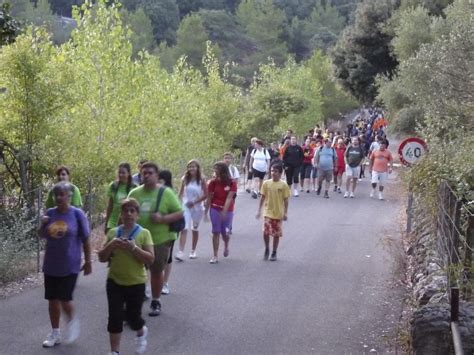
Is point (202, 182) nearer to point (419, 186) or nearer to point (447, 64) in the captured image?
point (419, 186)

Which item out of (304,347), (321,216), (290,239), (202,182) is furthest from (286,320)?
(321,216)

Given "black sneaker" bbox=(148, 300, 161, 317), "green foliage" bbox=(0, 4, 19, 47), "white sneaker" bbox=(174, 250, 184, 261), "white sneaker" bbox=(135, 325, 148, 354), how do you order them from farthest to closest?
1. "white sneaker" bbox=(174, 250, 184, 261)
2. "green foliage" bbox=(0, 4, 19, 47)
3. "black sneaker" bbox=(148, 300, 161, 317)
4. "white sneaker" bbox=(135, 325, 148, 354)

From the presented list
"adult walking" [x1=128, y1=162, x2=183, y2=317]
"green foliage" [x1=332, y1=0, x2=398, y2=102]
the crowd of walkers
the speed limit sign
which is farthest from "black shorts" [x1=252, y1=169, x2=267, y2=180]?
"green foliage" [x1=332, y1=0, x2=398, y2=102]

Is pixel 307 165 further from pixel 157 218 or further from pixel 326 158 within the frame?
pixel 157 218

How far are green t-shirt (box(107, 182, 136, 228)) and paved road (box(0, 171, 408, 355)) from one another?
102 cm

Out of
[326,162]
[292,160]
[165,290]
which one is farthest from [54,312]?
[326,162]

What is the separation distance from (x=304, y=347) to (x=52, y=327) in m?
2.60

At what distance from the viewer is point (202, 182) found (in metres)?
13.6

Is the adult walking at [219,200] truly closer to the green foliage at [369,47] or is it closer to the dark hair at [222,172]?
the dark hair at [222,172]

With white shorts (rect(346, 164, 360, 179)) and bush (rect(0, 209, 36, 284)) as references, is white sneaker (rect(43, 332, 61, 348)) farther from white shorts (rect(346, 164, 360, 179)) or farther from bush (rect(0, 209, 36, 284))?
white shorts (rect(346, 164, 360, 179))

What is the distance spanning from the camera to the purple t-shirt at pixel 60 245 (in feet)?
27.6

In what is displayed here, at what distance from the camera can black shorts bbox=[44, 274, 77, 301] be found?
845cm

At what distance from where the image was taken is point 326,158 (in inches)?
955

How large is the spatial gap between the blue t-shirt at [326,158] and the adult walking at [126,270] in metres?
16.5
